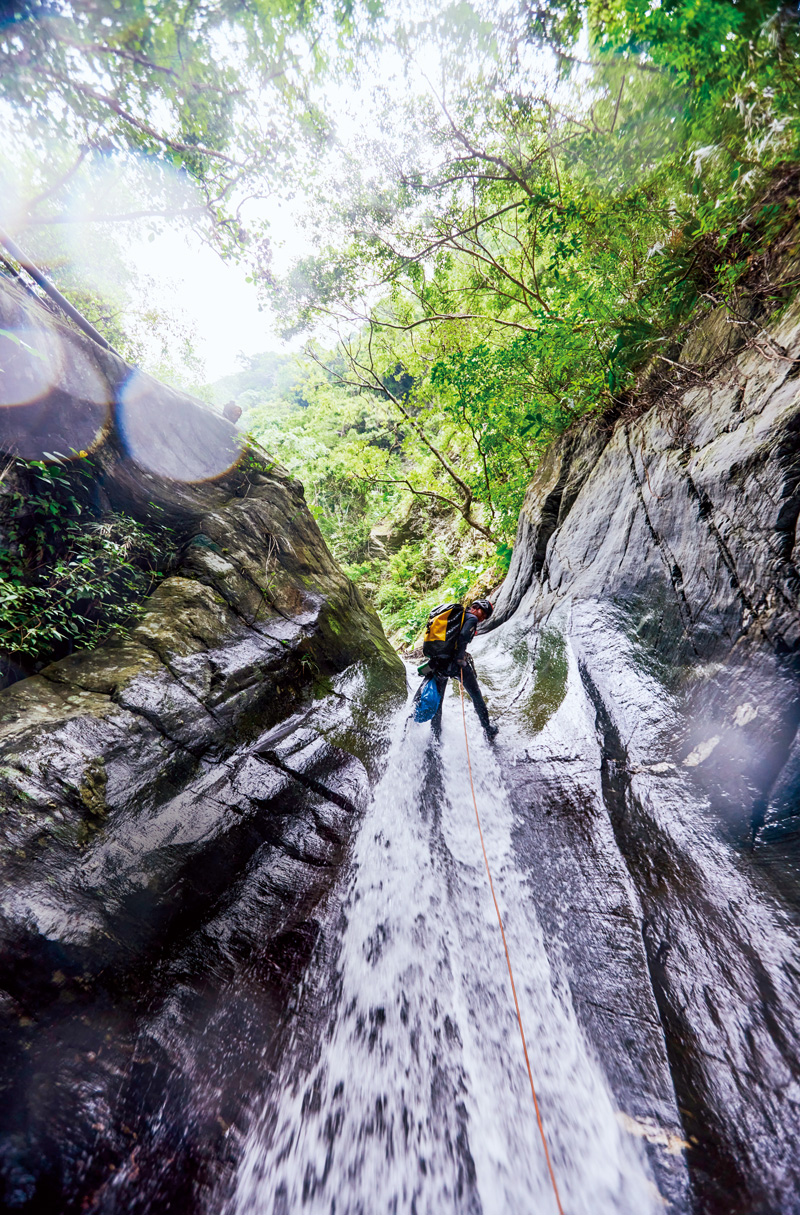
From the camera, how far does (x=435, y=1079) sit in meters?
2.39

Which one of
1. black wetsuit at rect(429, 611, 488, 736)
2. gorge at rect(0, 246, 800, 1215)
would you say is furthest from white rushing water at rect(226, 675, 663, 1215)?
black wetsuit at rect(429, 611, 488, 736)

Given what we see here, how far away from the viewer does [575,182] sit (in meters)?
5.28

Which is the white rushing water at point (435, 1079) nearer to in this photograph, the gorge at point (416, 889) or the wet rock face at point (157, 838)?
the gorge at point (416, 889)

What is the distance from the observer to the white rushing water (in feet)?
6.50

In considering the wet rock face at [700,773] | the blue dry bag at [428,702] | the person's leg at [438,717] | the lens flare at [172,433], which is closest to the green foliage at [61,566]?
the lens flare at [172,433]

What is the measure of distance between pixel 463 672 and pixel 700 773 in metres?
2.68

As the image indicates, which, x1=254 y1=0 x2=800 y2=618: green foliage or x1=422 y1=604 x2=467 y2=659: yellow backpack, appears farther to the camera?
x1=422 y1=604 x2=467 y2=659: yellow backpack

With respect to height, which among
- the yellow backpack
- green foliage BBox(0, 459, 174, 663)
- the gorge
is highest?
green foliage BBox(0, 459, 174, 663)

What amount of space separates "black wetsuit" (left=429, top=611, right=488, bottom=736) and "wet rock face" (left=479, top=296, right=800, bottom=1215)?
1.82ft

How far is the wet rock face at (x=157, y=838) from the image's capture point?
2.08 meters

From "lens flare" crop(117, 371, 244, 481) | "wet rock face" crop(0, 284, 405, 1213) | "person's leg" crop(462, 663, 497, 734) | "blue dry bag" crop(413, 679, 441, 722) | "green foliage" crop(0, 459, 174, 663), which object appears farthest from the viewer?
"blue dry bag" crop(413, 679, 441, 722)

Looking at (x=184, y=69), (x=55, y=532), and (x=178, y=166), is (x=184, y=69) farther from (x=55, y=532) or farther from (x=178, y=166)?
(x=55, y=532)

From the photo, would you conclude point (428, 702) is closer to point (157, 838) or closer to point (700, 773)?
point (700, 773)

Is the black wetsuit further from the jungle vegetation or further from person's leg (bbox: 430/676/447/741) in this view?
the jungle vegetation
